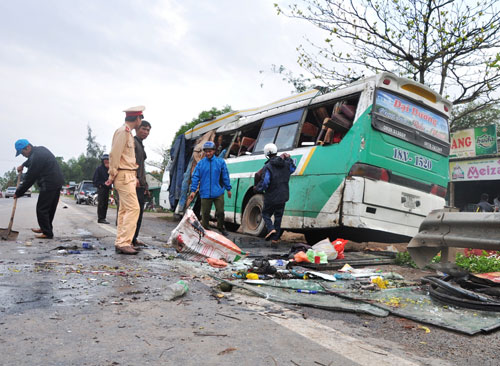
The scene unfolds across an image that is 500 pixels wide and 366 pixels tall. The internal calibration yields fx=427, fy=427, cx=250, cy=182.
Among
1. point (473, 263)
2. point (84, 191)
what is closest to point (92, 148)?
point (84, 191)

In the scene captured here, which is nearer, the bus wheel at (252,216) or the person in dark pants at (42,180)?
the person in dark pants at (42,180)

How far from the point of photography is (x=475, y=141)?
56.2 ft

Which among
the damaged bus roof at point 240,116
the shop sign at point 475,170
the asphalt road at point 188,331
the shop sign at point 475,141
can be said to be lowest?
the asphalt road at point 188,331

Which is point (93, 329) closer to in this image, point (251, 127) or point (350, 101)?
point (350, 101)

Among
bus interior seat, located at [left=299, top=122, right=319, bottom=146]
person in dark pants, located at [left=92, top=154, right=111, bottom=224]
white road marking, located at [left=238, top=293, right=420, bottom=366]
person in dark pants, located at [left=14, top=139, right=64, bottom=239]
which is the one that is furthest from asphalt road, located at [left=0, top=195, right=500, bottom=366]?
person in dark pants, located at [left=92, top=154, right=111, bottom=224]

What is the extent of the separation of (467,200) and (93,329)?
1990 centimetres

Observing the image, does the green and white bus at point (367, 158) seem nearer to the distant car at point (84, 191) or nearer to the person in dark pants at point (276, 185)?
the person in dark pants at point (276, 185)

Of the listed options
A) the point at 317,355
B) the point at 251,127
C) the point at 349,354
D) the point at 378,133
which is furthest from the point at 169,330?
the point at 251,127

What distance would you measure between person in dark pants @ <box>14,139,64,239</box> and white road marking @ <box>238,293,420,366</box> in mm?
5248

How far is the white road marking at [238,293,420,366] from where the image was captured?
6.84 ft

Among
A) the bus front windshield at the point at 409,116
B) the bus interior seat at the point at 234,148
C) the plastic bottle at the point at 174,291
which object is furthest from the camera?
the bus interior seat at the point at 234,148

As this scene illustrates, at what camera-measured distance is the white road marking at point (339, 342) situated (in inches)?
82.0

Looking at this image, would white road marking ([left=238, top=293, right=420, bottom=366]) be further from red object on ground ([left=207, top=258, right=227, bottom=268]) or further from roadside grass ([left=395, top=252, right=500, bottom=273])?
roadside grass ([left=395, top=252, right=500, bottom=273])

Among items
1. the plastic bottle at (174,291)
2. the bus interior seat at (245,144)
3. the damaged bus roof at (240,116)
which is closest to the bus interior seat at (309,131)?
the damaged bus roof at (240,116)
